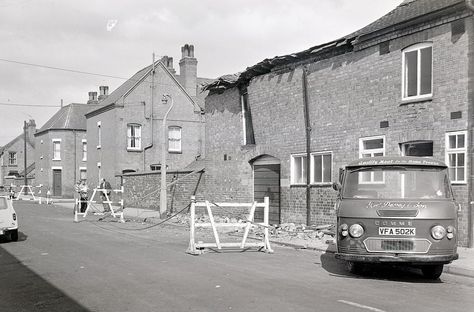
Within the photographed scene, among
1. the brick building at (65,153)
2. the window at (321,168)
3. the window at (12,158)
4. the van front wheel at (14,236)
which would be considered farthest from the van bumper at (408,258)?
Result: the window at (12,158)

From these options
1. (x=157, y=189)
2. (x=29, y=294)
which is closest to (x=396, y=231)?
(x=29, y=294)

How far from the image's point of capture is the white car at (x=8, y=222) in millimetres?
13906

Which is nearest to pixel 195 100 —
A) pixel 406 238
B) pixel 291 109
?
pixel 291 109

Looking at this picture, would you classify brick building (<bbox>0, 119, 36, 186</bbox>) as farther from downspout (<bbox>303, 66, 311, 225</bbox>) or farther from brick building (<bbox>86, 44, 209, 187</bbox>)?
downspout (<bbox>303, 66, 311, 225</bbox>)

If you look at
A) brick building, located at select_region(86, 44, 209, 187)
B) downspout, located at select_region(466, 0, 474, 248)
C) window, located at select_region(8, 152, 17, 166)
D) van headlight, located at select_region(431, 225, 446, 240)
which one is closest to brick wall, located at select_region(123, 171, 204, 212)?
brick building, located at select_region(86, 44, 209, 187)

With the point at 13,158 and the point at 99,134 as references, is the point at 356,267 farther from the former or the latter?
the point at 13,158

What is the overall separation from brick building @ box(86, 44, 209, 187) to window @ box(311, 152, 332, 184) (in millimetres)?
21231

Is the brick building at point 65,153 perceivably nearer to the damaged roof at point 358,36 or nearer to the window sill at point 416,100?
the damaged roof at point 358,36

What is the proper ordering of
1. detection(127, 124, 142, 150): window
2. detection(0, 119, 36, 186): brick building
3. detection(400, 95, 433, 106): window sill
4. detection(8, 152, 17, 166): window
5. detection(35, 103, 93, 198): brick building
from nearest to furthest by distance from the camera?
1. detection(400, 95, 433, 106): window sill
2. detection(127, 124, 142, 150): window
3. detection(35, 103, 93, 198): brick building
4. detection(0, 119, 36, 186): brick building
5. detection(8, 152, 17, 166): window

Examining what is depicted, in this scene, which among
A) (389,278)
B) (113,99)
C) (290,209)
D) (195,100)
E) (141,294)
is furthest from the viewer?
(195,100)

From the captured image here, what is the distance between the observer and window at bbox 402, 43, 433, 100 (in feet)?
45.1

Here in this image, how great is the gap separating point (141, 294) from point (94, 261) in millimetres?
3461

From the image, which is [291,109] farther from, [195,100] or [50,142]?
[50,142]

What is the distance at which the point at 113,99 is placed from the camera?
40.0 meters
